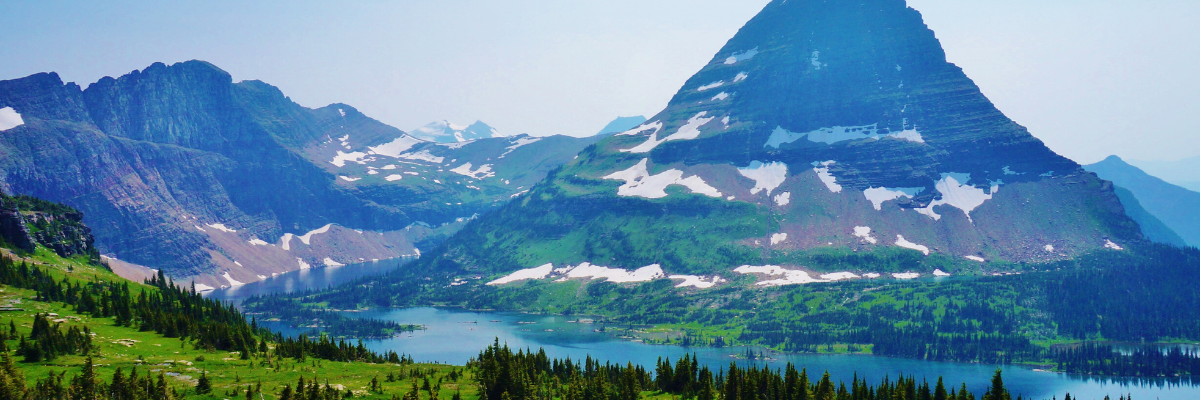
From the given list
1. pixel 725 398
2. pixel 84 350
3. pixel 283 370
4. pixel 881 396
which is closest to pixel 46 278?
pixel 84 350

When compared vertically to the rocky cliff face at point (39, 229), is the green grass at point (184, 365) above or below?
below

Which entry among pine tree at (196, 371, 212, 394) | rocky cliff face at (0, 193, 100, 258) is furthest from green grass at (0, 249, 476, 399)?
rocky cliff face at (0, 193, 100, 258)

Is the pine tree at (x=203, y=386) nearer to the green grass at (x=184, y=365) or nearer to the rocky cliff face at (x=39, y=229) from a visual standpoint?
A: the green grass at (x=184, y=365)

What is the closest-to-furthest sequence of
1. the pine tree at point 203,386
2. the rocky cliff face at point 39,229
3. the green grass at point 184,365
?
the pine tree at point 203,386
the green grass at point 184,365
the rocky cliff face at point 39,229

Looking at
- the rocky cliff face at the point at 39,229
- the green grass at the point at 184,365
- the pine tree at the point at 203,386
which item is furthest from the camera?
the rocky cliff face at the point at 39,229

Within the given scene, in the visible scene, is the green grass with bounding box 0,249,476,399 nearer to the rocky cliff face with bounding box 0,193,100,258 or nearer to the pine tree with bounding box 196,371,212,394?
the pine tree with bounding box 196,371,212,394

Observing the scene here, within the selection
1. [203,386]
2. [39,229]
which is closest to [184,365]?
[203,386]

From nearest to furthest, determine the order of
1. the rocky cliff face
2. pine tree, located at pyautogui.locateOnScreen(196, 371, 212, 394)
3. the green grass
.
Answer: pine tree, located at pyautogui.locateOnScreen(196, 371, 212, 394)
the green grass
the rocky cliff face

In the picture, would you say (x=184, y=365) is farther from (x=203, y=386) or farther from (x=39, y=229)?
(x=39, y=229)

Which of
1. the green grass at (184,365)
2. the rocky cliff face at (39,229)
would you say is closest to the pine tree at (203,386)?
the green grass at (184,365)

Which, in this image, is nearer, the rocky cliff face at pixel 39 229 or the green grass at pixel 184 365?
the green grass at pixel 184 365

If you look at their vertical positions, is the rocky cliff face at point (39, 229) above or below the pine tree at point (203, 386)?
above

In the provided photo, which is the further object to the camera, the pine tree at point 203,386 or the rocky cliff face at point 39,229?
the rocky cliff face at point 39,229

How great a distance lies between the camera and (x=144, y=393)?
77.2m
